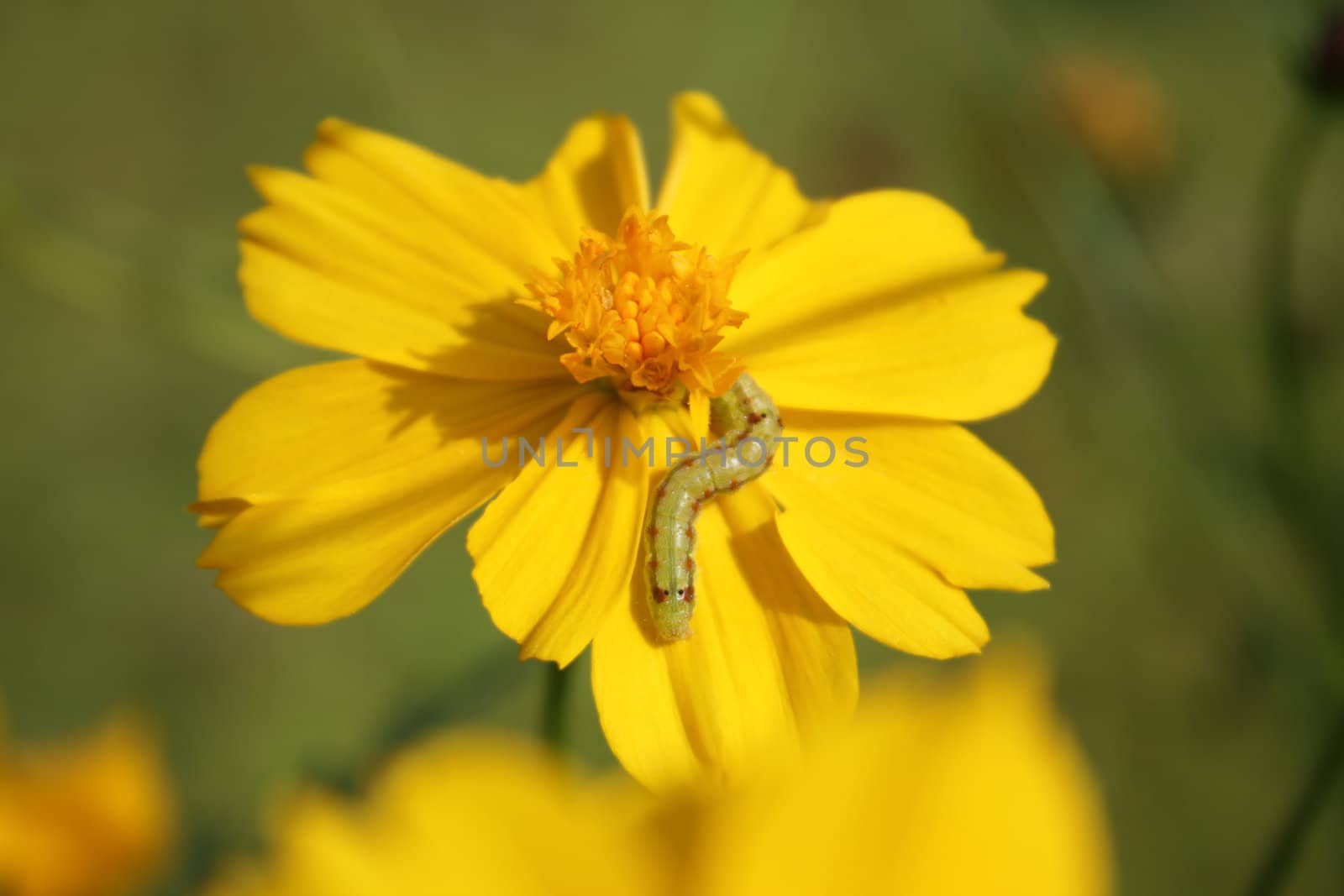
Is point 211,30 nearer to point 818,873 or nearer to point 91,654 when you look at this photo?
point 91,654

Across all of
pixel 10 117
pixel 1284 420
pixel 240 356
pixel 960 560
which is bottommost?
pixel 1284 420

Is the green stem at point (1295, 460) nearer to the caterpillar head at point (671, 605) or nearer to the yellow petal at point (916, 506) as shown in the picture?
the yellow petal at point (916, 506)

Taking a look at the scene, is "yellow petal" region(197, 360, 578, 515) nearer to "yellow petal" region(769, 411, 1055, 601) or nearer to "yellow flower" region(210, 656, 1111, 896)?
"yellow petal" region(769, 411, 1055, 601)

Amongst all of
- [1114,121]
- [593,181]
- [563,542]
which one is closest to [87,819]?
[563,542]

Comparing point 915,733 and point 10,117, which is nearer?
point 915,733

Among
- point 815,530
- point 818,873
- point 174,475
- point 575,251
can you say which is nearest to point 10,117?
point 174,475

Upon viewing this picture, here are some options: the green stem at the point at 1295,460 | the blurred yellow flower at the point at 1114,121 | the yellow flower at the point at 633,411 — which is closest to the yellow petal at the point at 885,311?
the yellow flower at the point at 633,411
